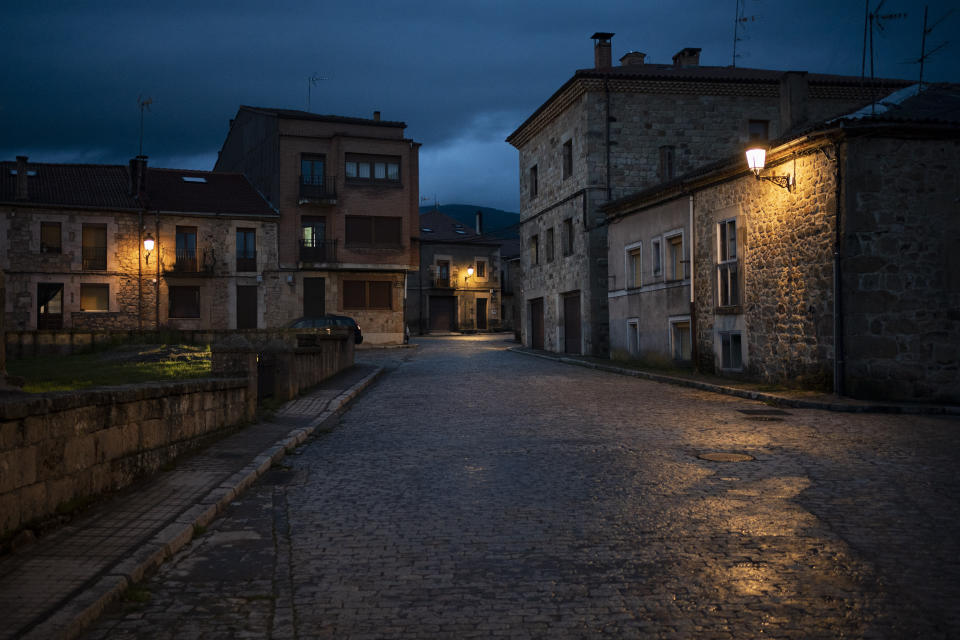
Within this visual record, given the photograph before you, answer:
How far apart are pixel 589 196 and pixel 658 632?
24714 mm

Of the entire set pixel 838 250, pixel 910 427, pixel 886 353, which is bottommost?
pixel 910 427

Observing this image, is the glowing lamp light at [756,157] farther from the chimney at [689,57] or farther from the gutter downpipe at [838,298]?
the chimney at [689,57]

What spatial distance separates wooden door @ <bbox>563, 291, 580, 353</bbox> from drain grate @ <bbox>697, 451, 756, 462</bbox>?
20.6m

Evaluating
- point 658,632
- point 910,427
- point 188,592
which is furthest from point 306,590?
point 910,427

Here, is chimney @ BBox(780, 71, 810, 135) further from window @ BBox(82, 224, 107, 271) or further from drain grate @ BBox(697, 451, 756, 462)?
window @ BBox(82, 224, 107, 271)

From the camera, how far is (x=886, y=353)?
547 inches

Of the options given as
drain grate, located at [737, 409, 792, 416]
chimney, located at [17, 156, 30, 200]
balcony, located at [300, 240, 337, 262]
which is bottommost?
drain grate, located at [737, 409, 792, 416]

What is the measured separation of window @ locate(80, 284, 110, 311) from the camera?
36406mm

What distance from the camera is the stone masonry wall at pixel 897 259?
1382 cm

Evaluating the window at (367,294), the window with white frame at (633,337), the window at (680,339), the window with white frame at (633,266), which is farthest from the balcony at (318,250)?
the window at (680,339)

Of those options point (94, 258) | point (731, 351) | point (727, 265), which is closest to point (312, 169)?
point (94, 258)

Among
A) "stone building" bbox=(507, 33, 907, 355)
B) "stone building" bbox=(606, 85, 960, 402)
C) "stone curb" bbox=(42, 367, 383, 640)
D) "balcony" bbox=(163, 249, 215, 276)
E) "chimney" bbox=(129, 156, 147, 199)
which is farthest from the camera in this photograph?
"chimney" bbox=(129, 156, 147, 199)

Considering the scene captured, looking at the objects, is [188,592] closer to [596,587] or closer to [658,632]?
[596,587]

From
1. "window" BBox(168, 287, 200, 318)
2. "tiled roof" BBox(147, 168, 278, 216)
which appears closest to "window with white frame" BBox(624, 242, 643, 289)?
"tiled roof" BBox(147, 168, 278, 216)
